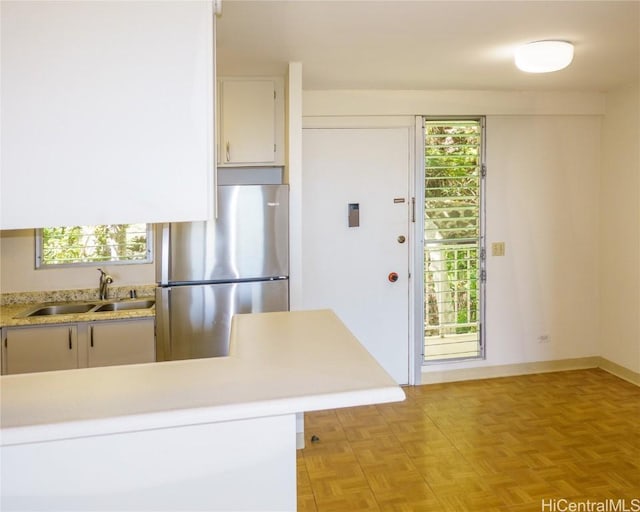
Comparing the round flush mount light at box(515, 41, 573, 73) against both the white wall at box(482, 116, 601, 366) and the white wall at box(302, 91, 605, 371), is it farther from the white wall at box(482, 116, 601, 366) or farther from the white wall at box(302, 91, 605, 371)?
the white wall at box(482, 116, 601, 366)

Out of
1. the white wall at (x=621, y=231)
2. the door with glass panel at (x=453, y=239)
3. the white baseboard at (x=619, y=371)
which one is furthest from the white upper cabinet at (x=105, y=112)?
the white baseboard at (x=619, y=371)

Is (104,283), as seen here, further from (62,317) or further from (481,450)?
(481,450)

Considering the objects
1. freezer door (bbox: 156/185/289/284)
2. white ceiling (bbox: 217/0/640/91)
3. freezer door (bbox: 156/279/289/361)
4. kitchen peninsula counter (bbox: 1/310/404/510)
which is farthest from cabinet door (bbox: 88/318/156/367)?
kitchen peninsula counter (bbox: 1/310/404/510)

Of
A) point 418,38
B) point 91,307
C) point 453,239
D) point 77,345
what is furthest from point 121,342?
point 453,239

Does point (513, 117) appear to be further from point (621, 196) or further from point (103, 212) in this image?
point (103, 212)

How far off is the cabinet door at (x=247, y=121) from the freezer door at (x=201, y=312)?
954 mm

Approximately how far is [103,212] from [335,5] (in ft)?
4.88

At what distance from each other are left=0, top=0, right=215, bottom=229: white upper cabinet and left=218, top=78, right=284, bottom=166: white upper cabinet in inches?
88.0

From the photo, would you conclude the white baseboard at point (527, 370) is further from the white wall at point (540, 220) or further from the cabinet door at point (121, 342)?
the cabinet door at point (121, 342)

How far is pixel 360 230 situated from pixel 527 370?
6.14ft

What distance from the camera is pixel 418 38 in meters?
2.69

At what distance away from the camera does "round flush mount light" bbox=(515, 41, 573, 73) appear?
2750 mm

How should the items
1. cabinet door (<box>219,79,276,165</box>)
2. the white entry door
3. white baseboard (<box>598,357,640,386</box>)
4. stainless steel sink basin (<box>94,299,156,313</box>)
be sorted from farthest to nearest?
white baseboard (<box>598,357,640,386</box>)
the white entry door
stainless steel sink basin (<box>94,299,156,313</box>)
cabinet door (<box>219,79,276,165</box>)

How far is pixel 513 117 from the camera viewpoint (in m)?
4.21
